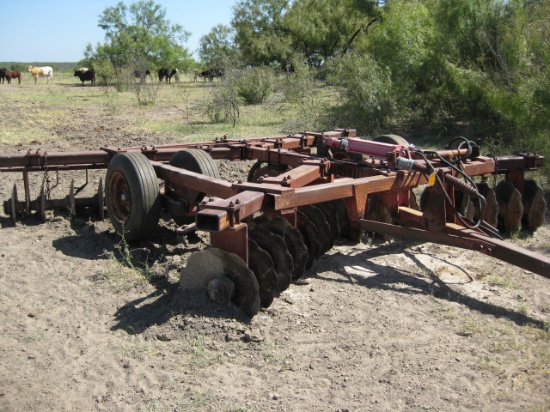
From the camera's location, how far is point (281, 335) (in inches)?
159

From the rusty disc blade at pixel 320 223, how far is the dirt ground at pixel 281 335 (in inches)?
8.9

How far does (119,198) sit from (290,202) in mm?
2292

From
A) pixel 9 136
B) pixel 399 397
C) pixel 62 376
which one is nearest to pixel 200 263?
pixel 62 376

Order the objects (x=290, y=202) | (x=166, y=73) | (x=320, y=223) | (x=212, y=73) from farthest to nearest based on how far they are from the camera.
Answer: (x=166, y=73), (x=212, y=73), (x=320, y=223), (x=290, y=202)

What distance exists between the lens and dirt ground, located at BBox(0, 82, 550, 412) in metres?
3.34

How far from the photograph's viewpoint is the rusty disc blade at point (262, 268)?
4.23m

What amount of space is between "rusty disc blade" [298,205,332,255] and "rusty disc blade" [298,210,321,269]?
149 mm

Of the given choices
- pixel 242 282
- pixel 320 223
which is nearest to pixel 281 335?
pixel 242 282

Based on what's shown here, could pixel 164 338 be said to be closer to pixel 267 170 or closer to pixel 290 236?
pixel 290 236

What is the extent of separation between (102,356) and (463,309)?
2.62 metres

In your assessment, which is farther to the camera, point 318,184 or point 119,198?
point 119,198

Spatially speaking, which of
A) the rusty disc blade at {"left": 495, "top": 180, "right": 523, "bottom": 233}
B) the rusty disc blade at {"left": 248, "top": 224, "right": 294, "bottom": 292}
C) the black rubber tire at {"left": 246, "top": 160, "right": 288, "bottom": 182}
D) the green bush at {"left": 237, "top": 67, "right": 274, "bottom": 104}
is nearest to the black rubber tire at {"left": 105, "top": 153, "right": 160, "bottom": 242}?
the rusty disc blade at {"left": 248, "top": 224, "right": 294, "bottom": 292}

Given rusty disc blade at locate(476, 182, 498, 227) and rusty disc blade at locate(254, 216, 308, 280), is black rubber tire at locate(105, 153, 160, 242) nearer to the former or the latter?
rusty disc blade at locate(254, 216, 308, 280)

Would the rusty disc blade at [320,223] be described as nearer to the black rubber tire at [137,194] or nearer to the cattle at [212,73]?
the black rubber tire at [137,194]
